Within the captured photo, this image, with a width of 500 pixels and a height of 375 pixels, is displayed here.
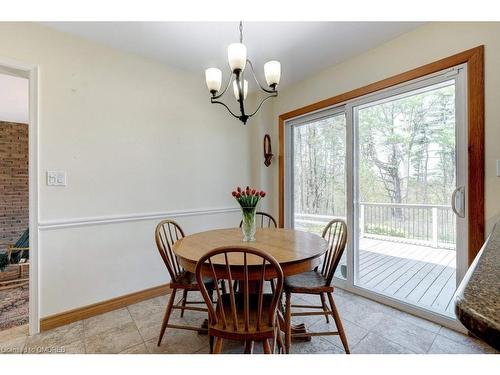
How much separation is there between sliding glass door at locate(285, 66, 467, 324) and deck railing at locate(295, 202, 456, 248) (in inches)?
0.5

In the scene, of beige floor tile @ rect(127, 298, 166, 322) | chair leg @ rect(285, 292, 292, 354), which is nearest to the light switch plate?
beige floor tile @ rect(127, 298, 166, 322)

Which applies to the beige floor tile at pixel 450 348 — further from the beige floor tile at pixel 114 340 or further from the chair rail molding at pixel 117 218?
the chair rail molding at pixel 117 218

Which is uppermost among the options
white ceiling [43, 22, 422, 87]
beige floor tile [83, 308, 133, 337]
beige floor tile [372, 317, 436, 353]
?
white ceiling [43, 22, 422, 87]

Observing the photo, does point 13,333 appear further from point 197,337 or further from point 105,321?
point 197,337

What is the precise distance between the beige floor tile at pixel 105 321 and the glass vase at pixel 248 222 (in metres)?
1.27

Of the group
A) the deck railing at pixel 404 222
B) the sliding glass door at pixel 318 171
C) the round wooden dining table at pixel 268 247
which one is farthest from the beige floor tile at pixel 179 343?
the deck railing at pixel 404 222

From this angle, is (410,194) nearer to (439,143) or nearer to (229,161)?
(439,143)

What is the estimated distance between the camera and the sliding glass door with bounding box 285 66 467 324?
201 centimetres

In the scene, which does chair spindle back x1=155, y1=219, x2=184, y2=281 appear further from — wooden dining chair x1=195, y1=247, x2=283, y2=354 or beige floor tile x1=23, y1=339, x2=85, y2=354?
beige floor tile x1=23, y1=339, x2=85, y2=354

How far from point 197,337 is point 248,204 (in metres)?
1.07

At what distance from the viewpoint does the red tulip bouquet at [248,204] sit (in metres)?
1.65

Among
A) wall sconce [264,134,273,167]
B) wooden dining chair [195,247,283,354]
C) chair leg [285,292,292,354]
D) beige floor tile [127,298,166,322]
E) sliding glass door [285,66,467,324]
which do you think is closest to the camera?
wooden dining chair [195,247,283,354]

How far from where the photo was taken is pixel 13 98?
134 inches

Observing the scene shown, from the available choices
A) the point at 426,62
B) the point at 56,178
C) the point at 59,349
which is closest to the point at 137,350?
the point at 59,349
